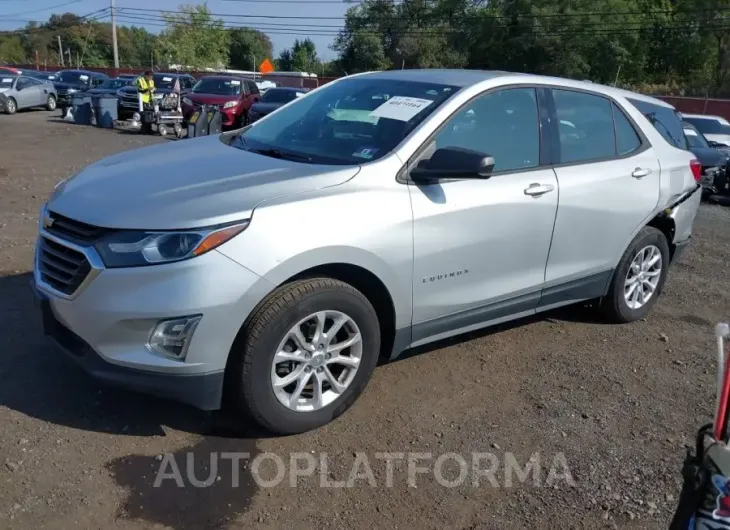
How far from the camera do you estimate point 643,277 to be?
17.7ft

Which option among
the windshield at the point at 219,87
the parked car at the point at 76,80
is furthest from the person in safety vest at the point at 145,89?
the parked car at the point at 76,80

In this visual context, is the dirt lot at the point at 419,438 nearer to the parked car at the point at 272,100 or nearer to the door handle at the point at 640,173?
the door handle at the point at 640,173

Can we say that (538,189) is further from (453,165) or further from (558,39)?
(558,39)

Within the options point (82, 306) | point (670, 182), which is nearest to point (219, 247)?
point (82, 306)

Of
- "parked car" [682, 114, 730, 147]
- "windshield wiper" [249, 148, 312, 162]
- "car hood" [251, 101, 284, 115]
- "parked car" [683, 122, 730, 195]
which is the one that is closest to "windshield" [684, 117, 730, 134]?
"parked car" [682, 114, 730, 147]

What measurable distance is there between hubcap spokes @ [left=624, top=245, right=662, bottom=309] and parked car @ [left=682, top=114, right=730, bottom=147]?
12.0 metres

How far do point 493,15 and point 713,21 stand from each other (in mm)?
16662

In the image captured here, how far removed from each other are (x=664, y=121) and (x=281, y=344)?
4204 mm

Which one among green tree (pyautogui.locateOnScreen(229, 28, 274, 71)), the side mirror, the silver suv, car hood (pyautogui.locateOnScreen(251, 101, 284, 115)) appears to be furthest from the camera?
green tree (pyautogui.locateOnScreen(229, 28, 274, 71))

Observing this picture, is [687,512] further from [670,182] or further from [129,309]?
[670,182]

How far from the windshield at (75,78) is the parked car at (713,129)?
82.8 feet

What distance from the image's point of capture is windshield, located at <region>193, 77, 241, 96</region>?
20984 millimetres

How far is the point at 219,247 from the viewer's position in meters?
3.07

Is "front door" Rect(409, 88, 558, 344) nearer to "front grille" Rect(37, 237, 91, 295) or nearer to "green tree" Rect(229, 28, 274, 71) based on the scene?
"front grille" Rect(37, 237, 91, 295)
